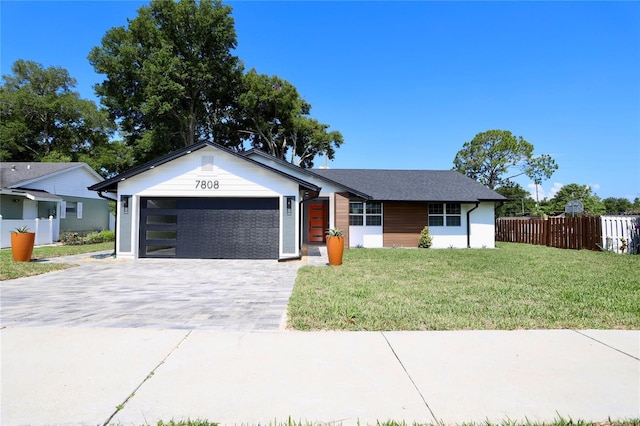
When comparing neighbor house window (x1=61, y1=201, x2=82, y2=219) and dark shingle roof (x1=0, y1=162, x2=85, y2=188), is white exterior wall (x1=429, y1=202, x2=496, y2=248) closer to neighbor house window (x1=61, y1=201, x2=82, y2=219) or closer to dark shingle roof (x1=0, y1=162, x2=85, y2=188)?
neighbor house window (x1=61, y1=201, x2=82, y2=219)

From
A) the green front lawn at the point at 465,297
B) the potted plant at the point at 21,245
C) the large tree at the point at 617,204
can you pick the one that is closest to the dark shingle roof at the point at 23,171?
the potted plant at the point at 21,245

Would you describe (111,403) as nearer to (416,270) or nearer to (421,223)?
(416,270)

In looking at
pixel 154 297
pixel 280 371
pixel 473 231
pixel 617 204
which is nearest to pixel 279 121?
pixel 473 231

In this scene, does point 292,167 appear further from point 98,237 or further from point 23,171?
point 23,171

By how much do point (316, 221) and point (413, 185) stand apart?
5.85 meters

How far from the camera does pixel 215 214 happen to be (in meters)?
12.3

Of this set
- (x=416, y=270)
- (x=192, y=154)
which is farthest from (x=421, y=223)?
(x=192, y=154)

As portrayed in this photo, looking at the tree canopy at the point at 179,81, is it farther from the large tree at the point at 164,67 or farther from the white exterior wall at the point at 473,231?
the white exterior wall at the point at 473,231

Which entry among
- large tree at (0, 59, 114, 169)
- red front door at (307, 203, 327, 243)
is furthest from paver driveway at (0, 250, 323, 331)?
large tree at (0, 59, 114, 169)

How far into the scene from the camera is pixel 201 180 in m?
12.1

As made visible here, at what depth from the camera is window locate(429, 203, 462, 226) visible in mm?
17641

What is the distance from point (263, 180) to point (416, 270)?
6149 millimetres

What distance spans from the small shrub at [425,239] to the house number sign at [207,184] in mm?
10322

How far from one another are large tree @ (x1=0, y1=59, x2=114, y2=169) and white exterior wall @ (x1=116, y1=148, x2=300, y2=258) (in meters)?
24.8
